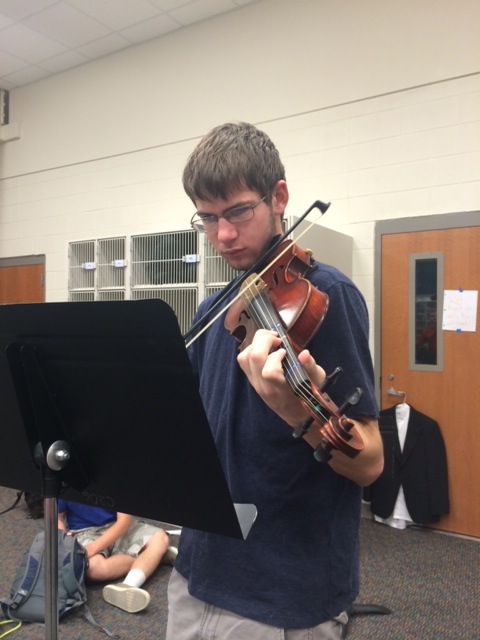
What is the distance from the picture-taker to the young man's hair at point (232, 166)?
0.96 m

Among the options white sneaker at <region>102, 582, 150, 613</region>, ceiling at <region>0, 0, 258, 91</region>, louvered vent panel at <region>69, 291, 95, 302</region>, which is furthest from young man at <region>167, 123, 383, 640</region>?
ceiling at <region>0, 0, 258, 91</region>

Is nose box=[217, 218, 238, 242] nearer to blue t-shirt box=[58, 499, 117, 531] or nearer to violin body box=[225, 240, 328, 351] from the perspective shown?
violin body box=[225, 240, 328, 351]

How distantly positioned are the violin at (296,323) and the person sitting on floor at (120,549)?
5.66ft

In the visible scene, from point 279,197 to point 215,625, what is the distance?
2.53 feet

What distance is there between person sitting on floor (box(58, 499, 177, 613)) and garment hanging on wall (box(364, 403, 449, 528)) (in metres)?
1.28

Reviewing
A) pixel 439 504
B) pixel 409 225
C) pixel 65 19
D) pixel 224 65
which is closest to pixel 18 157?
pixel 65 19

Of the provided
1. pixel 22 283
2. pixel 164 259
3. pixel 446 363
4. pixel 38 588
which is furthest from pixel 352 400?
pixel 22 283

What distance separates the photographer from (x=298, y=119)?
3539 mm

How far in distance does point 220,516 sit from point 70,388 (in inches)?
12.5

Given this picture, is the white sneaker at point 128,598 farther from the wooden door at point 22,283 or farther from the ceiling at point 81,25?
the ceiling at point 81,25

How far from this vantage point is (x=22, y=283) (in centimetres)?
504

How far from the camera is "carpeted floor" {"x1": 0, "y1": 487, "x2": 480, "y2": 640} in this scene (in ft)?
6.73

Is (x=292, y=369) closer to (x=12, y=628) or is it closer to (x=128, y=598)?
(x=128, y=598)

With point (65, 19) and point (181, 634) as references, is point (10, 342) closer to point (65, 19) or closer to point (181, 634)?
point (181, 634)
